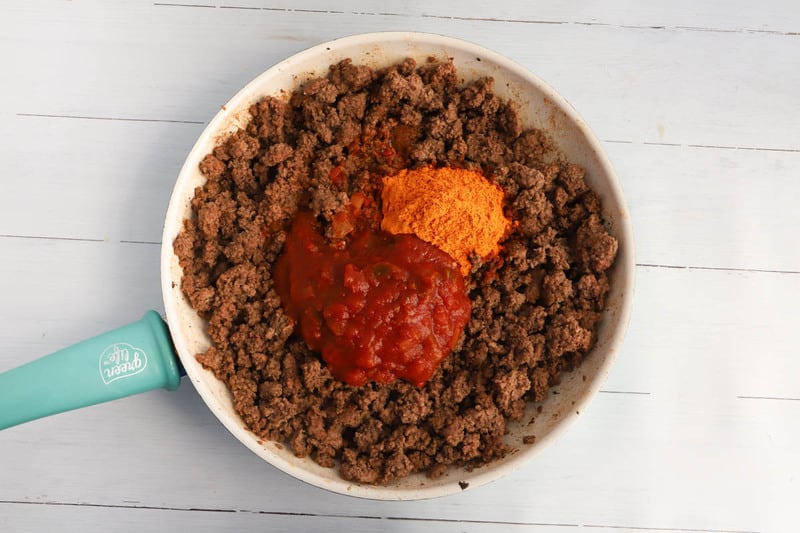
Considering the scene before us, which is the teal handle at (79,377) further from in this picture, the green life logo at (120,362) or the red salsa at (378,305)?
the red salsa at (378,305)

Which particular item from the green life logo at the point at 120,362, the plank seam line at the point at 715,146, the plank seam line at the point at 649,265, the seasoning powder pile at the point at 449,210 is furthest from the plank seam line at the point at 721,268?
the green life logo at the point at 120,362

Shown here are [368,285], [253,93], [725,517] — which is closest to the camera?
[368,285]

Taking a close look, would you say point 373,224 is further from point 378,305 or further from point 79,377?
point 79,377

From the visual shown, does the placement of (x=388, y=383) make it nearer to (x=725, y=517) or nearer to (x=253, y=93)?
(x=253, y=93)

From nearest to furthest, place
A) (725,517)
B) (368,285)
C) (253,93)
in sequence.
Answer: (368,285)
(253,93)
(725,517)

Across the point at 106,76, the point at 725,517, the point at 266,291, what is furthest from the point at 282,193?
the point at 725,517

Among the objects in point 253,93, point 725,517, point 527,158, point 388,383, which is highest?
point 253,93
